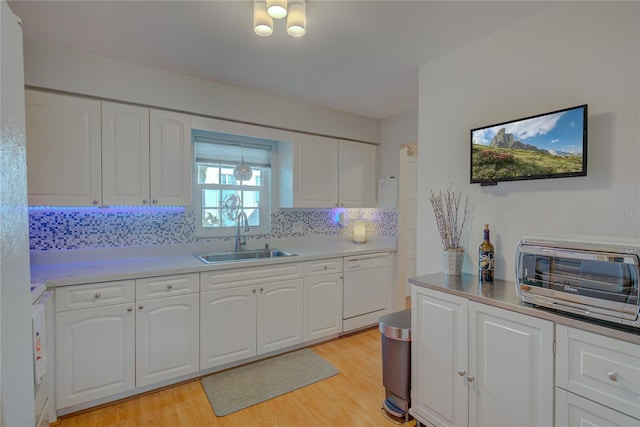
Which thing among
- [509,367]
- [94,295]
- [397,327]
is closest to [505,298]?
[509,367]

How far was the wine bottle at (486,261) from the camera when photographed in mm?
1787

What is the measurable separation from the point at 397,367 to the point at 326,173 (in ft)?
6.67

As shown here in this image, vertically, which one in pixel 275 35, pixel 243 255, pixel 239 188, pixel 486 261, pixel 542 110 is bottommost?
pixel 243 255

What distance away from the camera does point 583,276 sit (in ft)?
4.10

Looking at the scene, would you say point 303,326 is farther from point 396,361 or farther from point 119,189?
point 119,189

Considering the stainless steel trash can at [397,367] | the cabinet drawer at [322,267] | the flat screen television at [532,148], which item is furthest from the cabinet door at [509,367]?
the cabinet drawer at [322,267]

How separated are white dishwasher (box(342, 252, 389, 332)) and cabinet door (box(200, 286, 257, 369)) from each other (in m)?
0.99

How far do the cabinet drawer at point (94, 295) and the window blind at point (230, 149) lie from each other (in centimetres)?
133

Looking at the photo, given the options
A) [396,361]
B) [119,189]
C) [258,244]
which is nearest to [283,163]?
[258,244]

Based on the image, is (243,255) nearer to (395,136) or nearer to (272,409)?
(272,409)

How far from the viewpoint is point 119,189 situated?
2256mm

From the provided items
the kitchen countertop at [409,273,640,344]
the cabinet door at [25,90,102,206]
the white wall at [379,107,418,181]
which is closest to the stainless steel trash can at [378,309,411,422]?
the kitchen countertop at [409,273,640,344]

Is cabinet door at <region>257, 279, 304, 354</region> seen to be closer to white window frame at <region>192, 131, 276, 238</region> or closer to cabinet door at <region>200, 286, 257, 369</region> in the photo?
cabinet door at <region>200, 286, 257, 369</region>

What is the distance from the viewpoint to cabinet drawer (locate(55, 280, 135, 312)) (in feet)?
6.09
